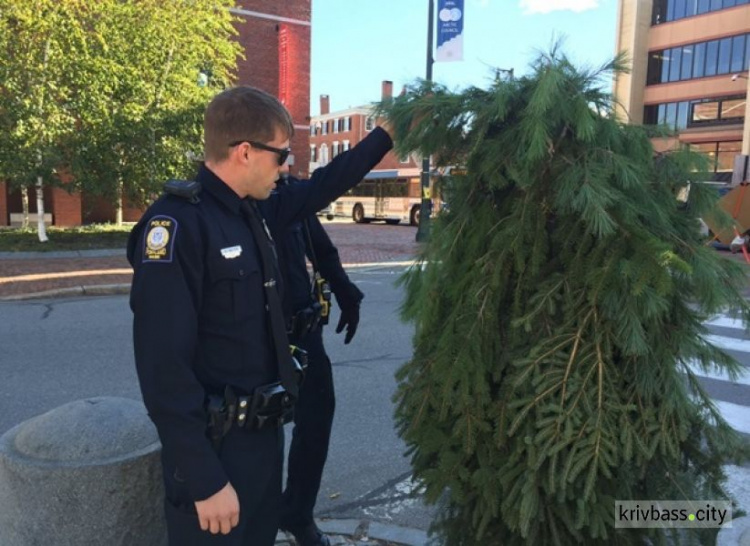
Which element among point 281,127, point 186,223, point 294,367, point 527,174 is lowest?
point 294,367

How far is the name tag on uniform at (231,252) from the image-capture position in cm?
188

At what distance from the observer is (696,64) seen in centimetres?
4206

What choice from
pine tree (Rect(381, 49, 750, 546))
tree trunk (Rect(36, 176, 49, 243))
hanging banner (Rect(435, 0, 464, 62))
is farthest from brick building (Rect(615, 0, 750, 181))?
pine tree (Rect(381, 49, 750, 546))

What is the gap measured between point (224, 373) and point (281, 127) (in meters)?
0.78

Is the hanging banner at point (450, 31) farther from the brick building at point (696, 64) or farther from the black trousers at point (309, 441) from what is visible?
the brick building at point (696, 64)

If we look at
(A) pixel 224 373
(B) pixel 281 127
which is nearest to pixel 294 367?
(A) pixel 224 373

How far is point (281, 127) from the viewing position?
6.55 ft

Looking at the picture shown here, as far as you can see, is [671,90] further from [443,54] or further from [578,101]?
[578,101]

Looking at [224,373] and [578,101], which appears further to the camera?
[224,373]

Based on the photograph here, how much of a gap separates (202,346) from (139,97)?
16262 mm

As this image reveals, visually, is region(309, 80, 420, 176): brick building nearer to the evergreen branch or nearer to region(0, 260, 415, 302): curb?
region(0, 260, 415, 302): curb

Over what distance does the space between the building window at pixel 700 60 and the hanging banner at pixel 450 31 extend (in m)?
30.9

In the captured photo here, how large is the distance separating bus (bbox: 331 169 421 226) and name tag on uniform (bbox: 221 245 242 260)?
28.1 metres

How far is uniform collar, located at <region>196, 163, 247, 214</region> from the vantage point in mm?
1981
